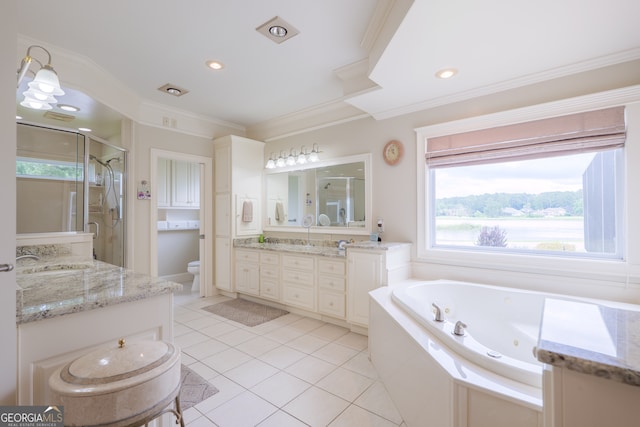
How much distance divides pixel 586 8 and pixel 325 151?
2.61 m

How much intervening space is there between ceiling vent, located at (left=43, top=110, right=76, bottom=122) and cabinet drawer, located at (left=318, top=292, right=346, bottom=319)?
3.59 meters

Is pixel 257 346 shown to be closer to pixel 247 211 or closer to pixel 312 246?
pixel 312 246

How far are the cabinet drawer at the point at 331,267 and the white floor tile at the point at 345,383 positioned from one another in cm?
103

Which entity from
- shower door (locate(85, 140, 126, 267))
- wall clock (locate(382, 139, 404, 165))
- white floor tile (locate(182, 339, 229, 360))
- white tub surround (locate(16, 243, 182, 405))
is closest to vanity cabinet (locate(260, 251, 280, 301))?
white floor tile (locate(182, 339, 229, 360))

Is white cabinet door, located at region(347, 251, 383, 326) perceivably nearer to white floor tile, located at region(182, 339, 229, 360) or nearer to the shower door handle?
white floor tile, located at region(182, 339, 229, 360)

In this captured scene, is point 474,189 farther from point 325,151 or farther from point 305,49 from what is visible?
point 305,49

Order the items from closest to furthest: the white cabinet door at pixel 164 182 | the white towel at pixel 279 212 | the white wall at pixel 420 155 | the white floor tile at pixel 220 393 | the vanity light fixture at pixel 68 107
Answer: the white floor tile at pixel 220 393, the white wall at pixel 420 155, the vanity light fixture at pixel 68 107, the white towel at pixel 279 212, the white cabinet door at pixel 164 182

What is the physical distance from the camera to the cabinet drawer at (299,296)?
3.22m

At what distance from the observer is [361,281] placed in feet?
9.06

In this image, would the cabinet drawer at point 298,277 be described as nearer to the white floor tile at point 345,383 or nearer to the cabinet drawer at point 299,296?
the cabinet drawer at point 299,296

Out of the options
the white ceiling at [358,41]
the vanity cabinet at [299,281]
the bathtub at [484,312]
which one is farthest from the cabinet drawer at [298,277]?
the white ceiling at [358,41]

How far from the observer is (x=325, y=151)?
146 inches

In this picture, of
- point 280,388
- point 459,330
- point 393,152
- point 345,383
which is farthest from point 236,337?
point 393,152

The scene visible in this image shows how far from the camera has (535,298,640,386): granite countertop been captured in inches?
22.0
